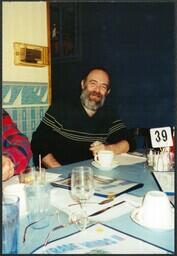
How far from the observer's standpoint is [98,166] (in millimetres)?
1495

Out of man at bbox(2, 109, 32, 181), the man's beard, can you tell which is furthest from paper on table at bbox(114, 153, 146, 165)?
the man's beard

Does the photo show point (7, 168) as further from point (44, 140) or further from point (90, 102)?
point (90, 102)

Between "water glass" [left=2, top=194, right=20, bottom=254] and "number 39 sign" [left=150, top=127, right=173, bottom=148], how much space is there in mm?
1110

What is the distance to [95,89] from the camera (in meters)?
2.44

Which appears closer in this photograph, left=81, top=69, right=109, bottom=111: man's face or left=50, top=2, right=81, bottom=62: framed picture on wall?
left=81, top=69, right=109, bottom=111: man's face

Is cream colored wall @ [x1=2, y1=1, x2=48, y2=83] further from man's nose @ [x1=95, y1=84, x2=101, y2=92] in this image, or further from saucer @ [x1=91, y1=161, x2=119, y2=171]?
saucer @ [x1=91, y1=161, x2=119, y2=171]

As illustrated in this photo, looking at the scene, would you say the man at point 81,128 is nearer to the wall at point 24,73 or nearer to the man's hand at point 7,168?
the wall at point 24,73

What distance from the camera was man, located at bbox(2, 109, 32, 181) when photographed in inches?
46.3

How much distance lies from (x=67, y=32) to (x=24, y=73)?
3.33 feet

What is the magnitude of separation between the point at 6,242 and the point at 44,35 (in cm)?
246

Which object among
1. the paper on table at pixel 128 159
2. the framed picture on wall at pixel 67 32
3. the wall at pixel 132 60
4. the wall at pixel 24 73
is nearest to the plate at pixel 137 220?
the paper on table at pixel 128 159

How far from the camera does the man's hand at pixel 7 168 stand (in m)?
1.14

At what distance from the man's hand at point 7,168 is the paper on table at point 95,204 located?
0.23 meters

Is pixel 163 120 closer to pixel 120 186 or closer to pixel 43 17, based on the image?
pixel 43 17
